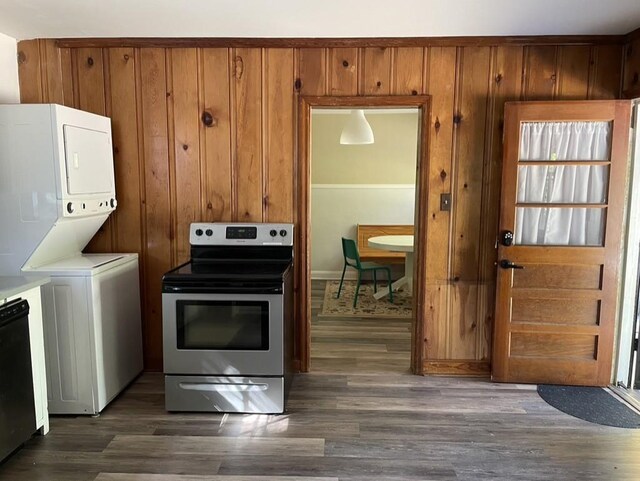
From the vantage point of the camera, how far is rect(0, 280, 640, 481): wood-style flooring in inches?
84.7

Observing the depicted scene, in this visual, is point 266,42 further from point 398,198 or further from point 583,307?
point 398,198

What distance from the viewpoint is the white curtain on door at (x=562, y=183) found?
289 centimetres

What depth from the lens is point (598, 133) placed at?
2.87 m

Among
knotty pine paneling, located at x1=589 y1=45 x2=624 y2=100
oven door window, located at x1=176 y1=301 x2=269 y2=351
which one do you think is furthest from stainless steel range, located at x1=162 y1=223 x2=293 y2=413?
knotty pine paneling, located at x1=589 y1=45 x2=624 y2=100

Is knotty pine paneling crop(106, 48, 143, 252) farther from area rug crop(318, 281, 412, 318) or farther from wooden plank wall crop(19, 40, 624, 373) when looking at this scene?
area rug crop(318, 281, 412, 318)

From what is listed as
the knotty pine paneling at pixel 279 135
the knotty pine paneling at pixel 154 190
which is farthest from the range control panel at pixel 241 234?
the knotty pine paneling at pixel 154 190

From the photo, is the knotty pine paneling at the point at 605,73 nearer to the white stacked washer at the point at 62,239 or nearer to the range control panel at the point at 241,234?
the range control panel at the point at 241,234

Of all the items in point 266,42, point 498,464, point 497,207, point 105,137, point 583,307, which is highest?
point 266,42

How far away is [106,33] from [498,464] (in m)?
3.28

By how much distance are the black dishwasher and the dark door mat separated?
2.89m

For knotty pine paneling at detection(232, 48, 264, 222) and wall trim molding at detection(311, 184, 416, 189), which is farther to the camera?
wall trim molding at detection(311, 184, 416, 189)

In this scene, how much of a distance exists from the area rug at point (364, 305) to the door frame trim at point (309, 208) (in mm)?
1479

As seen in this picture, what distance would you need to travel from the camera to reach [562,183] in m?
2.95

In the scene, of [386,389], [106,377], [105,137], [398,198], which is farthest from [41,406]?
[398,198]
